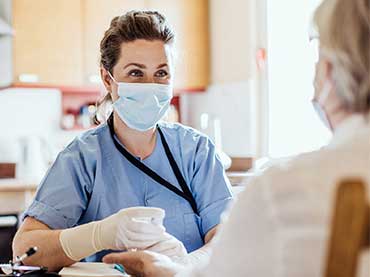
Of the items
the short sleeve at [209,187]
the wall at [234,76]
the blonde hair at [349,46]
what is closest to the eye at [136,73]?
the short sleeve at [209,187]

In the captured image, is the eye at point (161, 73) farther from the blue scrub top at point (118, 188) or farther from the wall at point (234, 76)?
the wall at point (234, 76)

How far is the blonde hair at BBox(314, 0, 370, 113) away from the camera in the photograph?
2.32 ft

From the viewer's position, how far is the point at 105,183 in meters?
1.51

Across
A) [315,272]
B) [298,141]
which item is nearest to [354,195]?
[315,272]

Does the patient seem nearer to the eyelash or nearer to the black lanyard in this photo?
the black lanyard

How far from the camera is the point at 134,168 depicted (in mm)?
1547

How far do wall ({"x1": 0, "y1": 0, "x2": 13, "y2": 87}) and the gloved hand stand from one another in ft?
7.31

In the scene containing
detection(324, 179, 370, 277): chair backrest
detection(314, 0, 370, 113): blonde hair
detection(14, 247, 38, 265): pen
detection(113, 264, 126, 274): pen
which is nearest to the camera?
detection(324, 179, 370, 277): chair backrest

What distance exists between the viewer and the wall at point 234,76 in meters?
3.44

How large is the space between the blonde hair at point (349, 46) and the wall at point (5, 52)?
2827mm

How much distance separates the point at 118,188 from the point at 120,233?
303mm

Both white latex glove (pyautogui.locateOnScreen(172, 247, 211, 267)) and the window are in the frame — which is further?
the window

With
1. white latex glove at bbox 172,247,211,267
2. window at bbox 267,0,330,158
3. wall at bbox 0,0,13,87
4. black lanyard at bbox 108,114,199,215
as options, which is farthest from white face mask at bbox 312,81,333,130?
wall at bbox 0,0,13,87

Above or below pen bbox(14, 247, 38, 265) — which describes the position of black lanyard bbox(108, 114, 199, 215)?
above
